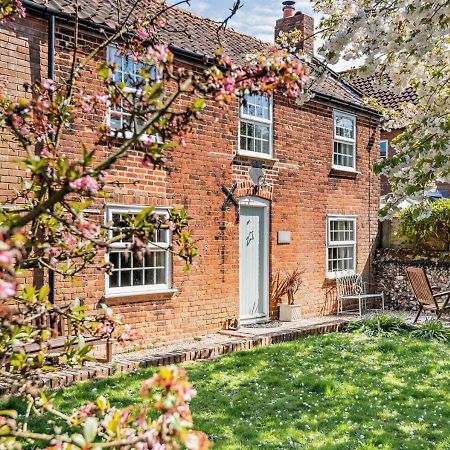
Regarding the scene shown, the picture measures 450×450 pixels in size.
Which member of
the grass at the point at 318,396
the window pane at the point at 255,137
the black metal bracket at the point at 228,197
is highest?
the window pane at the point at 255,137

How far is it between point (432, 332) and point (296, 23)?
9.99m

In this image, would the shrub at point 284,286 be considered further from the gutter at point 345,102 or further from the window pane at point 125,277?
the gutter at point 345,102

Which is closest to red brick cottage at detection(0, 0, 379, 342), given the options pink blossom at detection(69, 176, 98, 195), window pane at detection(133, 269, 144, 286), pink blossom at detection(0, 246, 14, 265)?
window pane at detection(133, 269, 144, 286)

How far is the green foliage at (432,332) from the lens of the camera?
10.4m

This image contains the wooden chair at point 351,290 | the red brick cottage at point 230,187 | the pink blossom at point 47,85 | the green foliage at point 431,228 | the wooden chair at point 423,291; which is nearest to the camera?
the pink blossom at point 47,85

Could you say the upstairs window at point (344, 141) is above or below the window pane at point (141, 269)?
above

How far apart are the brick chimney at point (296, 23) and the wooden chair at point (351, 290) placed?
20.8 ft

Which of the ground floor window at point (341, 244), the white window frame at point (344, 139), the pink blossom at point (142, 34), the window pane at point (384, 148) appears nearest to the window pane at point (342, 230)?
the ground floor window at point (341, 244)

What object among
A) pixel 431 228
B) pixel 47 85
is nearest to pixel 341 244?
pixel 431 228

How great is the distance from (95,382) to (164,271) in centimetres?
340

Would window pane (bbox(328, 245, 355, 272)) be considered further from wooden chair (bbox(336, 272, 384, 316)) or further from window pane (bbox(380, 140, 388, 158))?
window pane (bbox(380, 140, 388, 158))

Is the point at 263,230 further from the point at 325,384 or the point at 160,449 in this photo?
the point at 160,449

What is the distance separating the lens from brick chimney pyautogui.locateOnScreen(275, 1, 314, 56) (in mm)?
16219

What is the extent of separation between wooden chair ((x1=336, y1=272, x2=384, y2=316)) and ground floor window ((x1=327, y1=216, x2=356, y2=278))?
210 millimetres
